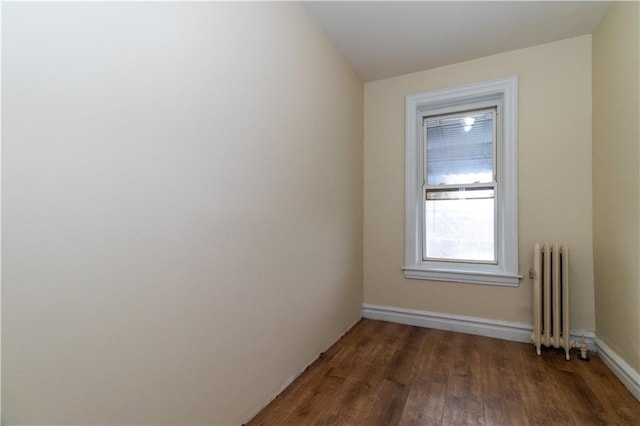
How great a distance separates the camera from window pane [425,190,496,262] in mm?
2766

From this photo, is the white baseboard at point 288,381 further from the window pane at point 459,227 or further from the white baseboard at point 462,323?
the window pane at point 459,227

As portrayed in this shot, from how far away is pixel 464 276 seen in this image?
2.72m

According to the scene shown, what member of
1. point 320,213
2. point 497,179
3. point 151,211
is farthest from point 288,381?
point 497,179

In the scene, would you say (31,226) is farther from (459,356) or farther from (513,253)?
(513,253)

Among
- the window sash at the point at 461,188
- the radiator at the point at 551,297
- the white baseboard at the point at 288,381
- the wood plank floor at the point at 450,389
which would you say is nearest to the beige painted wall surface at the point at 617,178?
the radiator at the point at 551,297

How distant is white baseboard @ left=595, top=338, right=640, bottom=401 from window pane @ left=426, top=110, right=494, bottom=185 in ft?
4.95

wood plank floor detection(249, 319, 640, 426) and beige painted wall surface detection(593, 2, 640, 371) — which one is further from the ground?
beige painted wall surface detection(593, 2, 640, 371)

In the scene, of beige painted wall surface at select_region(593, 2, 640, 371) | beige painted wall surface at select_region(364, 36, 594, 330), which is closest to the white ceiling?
beige painted wall surface at select_region(364, 36, 594, 330)

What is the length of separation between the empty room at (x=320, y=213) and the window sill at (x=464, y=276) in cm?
2

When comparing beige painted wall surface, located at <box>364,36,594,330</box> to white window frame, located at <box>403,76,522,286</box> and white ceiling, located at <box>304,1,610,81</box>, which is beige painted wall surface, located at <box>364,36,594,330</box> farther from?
white ceiling, located at <box>304,1,610,81</box>

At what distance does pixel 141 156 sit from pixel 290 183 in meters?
0.95

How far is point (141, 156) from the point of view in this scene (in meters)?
1.01

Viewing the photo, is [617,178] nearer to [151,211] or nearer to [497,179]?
[497,179]

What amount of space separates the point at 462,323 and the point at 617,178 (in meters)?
1.60
